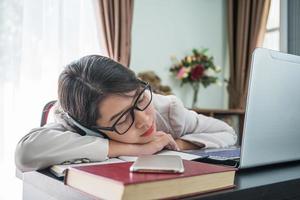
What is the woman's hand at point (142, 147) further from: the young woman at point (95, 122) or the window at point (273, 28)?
the window at point (273, 28)

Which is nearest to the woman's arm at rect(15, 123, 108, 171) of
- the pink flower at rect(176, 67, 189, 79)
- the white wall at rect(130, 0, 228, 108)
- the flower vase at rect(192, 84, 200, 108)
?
the white wall at rect(130, 0, 228, 108)

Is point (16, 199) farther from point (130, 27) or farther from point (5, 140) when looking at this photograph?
point (130, 27)

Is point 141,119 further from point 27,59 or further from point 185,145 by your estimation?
point 27,59

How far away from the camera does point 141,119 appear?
0.87 meters

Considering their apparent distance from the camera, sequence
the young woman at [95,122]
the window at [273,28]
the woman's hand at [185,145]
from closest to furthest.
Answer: the young woman at [95,122], the woman's hand at [185,145], the window at [273,28]

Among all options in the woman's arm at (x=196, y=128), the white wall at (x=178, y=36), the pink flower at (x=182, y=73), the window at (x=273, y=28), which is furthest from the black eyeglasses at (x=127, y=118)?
the window at (x=273, y=28)

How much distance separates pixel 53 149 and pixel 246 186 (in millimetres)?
411

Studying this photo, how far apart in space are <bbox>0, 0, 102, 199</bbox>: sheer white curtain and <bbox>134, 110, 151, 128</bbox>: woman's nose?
191cm

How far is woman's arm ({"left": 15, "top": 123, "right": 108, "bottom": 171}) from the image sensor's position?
700mm

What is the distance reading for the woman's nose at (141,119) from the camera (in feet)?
2.83

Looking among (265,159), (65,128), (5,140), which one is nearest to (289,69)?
(265,159)

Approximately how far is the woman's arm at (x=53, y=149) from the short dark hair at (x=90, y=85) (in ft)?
0.31

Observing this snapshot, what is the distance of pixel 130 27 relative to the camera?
10.2 ft

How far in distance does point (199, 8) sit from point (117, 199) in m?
3.64
